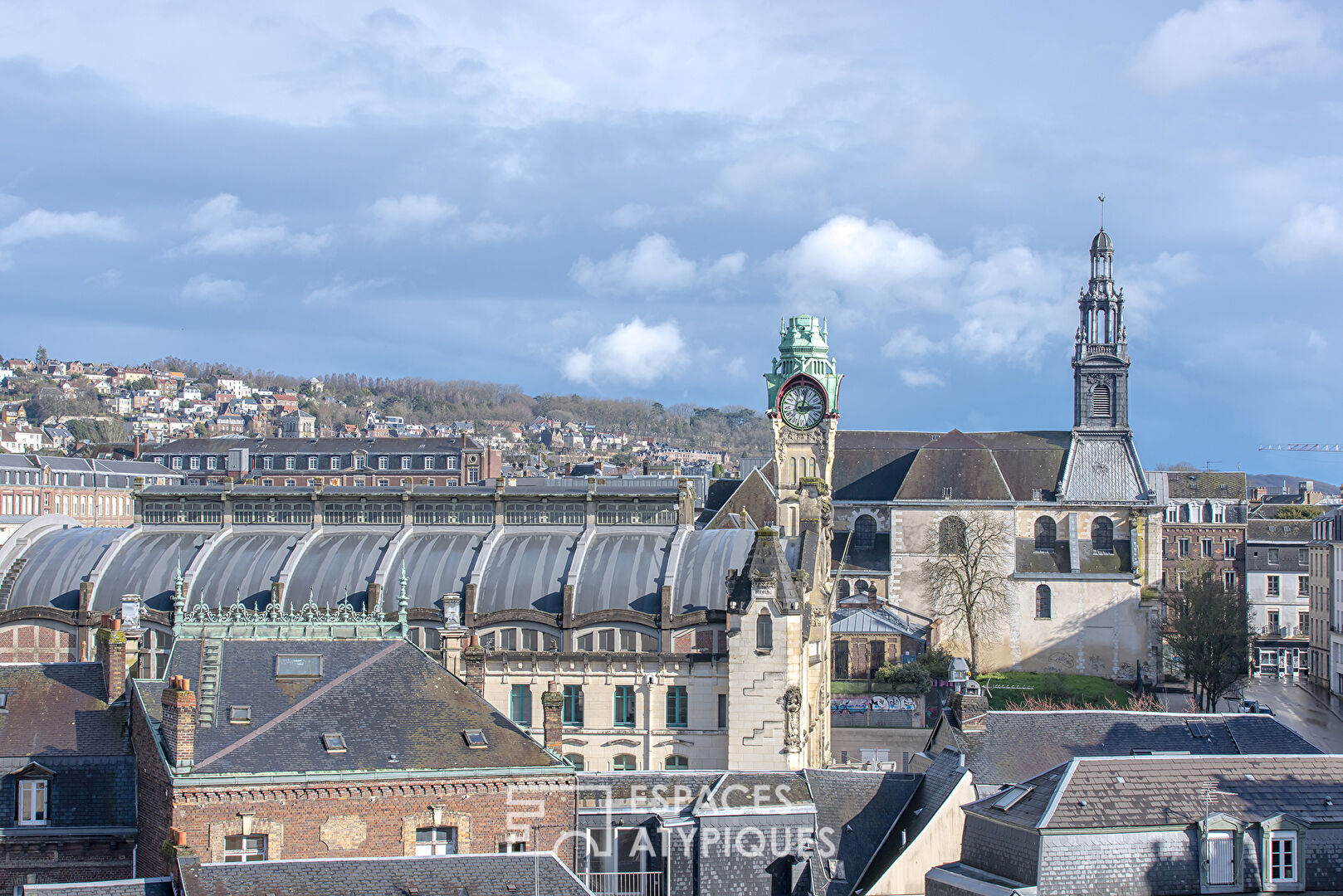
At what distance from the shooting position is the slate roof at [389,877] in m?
30.5

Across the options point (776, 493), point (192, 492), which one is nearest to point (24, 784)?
point (192, 492)

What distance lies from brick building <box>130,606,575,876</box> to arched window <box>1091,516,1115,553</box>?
78938 mm

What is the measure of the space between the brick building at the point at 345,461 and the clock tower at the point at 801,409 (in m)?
75.8

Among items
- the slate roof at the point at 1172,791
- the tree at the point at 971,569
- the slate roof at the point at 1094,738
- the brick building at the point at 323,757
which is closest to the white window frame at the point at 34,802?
the brick building at the point at 323,757

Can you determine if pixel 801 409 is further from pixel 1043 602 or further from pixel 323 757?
pixel 323 757

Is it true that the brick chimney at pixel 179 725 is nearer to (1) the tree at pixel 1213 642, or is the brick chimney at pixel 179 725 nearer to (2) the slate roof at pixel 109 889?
(2) the slate roof at pixel 109 889

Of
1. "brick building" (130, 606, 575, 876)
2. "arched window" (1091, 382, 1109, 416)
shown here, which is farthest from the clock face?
"brick building" (130, 606, 575, 876)

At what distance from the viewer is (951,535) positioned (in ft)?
362

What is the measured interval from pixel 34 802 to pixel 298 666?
726 centimetres

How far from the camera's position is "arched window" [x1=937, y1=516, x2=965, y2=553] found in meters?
109

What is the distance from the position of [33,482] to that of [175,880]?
13970 cm

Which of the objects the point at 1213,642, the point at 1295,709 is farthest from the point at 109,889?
the point at 1295,709

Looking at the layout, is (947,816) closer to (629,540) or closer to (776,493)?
(629,540)

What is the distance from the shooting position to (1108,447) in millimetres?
112312
